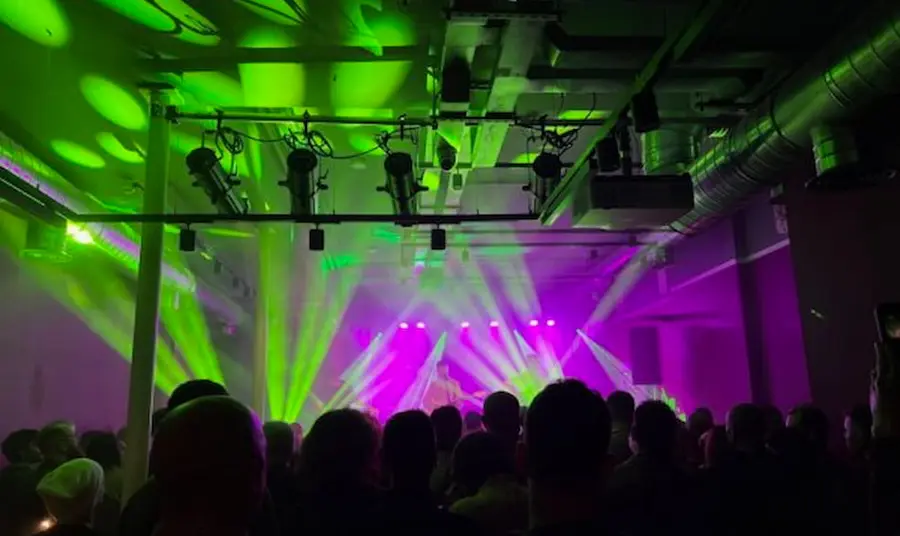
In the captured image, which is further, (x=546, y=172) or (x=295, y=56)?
(x=546, y=172)

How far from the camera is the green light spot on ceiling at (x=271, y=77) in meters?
4.17

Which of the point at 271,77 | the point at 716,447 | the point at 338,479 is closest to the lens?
the point at 338,479

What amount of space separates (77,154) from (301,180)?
228cm

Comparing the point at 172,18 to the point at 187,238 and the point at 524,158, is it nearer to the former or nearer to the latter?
the point at 187,238

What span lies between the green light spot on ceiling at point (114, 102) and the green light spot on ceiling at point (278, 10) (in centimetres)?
150

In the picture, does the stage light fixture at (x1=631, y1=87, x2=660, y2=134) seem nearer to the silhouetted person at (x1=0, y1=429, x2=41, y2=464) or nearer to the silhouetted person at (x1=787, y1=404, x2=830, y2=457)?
the silhouetted person at (x1=787, y1=404, x2=830, y2=457)

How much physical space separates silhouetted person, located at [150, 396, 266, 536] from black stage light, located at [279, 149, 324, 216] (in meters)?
3.93

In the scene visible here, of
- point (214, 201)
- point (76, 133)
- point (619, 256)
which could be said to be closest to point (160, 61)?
point (214, 201)

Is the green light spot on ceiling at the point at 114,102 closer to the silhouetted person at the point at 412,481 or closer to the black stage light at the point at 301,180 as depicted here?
the black stage light at the point at 301,180

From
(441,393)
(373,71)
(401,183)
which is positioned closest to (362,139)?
(401,183)

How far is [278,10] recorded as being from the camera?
3.84 meters

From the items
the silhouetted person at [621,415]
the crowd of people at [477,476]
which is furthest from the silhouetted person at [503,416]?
the silhouetted person at [621,415]

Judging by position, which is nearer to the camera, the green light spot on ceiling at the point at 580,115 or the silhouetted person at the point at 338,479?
the silhouetted person at the point at 338,479

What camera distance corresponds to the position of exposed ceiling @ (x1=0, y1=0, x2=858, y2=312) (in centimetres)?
367
